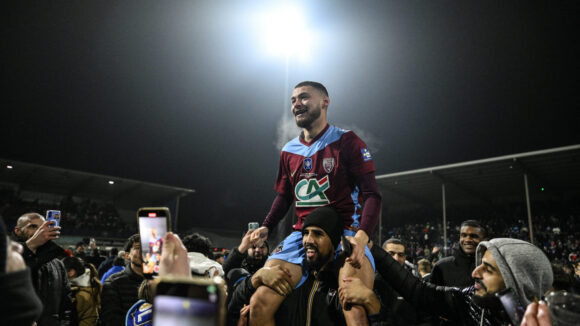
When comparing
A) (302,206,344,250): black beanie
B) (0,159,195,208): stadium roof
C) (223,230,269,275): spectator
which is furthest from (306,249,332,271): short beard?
(0,159,195,208): stadium roof

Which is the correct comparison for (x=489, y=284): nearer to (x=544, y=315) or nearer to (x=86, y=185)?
(x=544, y=315)

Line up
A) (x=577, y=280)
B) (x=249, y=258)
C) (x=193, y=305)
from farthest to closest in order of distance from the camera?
(x=577, y=280) → (x=249, y=258) → (x=193, y=305)

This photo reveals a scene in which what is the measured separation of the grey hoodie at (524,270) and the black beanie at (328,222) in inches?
40.9

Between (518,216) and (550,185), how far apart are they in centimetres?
289

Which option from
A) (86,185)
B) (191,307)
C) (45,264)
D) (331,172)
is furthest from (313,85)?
(86,185)

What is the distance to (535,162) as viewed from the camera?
18.0 meters

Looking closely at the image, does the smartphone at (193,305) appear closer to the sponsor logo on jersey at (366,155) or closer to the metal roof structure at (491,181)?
the sponsor logo on jersey at (366,155)

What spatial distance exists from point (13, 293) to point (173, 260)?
0.43 meters

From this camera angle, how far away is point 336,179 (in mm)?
3088

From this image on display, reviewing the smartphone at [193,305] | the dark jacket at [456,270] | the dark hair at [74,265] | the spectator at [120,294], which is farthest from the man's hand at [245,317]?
the dark hair at [74,265]

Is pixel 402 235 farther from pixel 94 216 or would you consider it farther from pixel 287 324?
pixel 287 324

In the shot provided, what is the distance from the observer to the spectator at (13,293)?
1.03 metres

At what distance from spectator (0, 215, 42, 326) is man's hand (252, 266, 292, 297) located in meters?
1.73

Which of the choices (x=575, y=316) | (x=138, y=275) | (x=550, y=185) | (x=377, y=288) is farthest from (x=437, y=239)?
(x=575, y=316)
